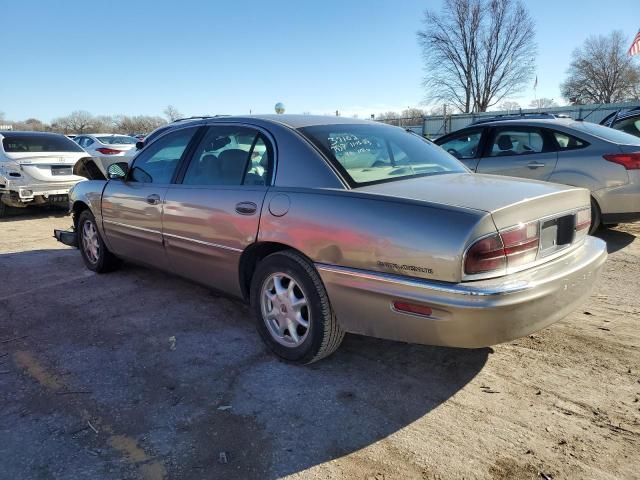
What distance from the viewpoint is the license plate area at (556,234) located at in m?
2.69

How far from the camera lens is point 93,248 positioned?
212 inches

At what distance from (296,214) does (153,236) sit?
1.81 metres

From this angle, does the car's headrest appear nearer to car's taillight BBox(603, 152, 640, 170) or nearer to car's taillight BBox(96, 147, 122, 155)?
car's taillight BBox(603, 152, 640, 170)

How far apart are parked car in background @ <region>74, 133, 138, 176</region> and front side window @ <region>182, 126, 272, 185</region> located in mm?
8831

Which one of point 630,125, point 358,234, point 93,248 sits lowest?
point 93,248

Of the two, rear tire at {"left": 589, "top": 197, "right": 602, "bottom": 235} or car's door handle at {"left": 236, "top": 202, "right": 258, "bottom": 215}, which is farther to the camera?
rear tire at {"left": 589, "top": 197, "right": 602, "bottom": 235}

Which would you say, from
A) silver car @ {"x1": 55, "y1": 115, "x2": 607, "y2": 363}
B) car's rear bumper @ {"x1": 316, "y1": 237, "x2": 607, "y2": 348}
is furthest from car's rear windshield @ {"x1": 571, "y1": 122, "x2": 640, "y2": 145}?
car's rear bumper @ {"x1": 316, "y1": 237, "x2": 607, "y2": 348}

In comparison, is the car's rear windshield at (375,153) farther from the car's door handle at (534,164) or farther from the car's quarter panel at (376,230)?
the car's door handle at (534,164)

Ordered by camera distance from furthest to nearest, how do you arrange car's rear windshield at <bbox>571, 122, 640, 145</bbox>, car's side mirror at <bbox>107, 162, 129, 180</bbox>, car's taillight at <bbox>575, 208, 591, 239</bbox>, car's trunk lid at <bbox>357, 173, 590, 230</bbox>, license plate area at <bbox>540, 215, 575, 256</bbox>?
car's rear windshield at <bbox>571, 122, 640, 145</bbox>, car's side mirror at <bbox>107, 162, 129, 180</bbox>, car's taillight at <bbox>575, 208, 591, 239</bbox>, license plate area at <bbox>540, 215, 575, 256</bbox>, car's trunk lid at <bbox>357, 173, 590, 230</bbox>

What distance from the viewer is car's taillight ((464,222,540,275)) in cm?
235

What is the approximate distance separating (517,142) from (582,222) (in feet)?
11.9

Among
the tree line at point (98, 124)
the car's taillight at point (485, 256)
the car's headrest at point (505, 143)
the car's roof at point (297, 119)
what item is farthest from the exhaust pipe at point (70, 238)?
the tree line at point (98, 124)

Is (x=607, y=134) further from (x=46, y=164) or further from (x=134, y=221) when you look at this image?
(x=46, y=164)

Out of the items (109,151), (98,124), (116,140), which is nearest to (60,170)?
(109,151)
